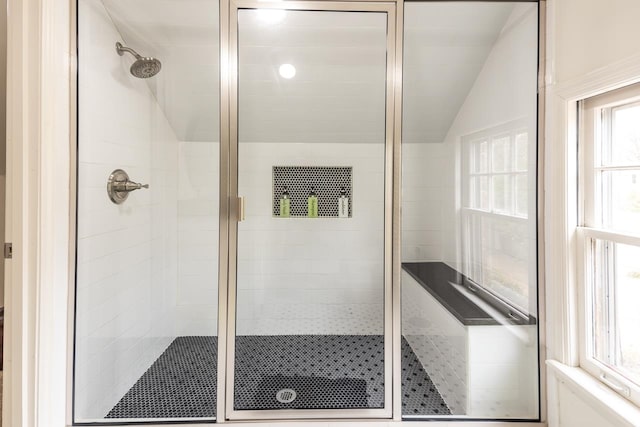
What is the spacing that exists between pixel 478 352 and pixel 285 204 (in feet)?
3.60

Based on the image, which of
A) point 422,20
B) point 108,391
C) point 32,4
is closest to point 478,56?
point 422,20

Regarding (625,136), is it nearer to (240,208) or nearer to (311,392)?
(240,208)

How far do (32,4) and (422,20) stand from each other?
158cm

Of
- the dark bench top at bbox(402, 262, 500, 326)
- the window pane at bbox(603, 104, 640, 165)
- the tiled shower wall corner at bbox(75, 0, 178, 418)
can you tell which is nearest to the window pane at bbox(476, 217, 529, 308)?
the dark bench top at bbox(402, 262, 500, 326)

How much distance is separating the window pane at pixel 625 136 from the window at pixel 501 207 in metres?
0.28

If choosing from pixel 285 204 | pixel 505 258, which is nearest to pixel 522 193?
pixel 505 258

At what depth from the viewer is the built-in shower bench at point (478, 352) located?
4.83 feet

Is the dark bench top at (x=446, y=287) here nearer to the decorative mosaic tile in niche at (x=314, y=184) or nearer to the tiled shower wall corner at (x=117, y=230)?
the decorative mosaic tile in niche at (x=314, y=184)

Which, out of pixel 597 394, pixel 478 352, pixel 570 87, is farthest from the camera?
pixel 478 352

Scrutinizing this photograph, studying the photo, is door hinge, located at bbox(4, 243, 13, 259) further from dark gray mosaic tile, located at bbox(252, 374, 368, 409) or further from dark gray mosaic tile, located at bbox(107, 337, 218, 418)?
dark gray mosaic tile, located at bbox(252, 374, 368, 409)

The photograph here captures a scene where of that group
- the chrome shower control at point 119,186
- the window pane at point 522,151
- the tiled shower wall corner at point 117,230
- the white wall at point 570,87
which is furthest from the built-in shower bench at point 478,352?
the chrome shower control at point 119,186

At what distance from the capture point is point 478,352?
4.82ft

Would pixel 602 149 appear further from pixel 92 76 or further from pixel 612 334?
pixel 92 76

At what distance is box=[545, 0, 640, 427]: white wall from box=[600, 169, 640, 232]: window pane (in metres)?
0.11
